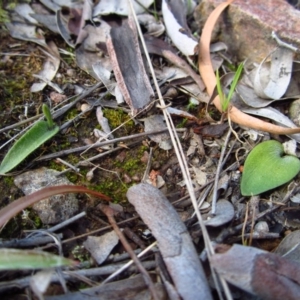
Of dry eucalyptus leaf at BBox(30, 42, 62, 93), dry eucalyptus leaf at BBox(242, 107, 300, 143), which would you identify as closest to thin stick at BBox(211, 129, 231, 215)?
dry eucalyptus leaf at BBox(242, 107, 300, 143)

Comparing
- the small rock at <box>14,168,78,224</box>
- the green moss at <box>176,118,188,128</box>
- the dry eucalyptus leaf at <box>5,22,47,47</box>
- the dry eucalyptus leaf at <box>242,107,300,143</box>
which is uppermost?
the dry eucalyptus leaf at <box>5,22,47,47</box>

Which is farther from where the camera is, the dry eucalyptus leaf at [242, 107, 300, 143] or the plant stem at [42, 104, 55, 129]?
the dry eucalyptus leaf at [242, 107, 300, 143]

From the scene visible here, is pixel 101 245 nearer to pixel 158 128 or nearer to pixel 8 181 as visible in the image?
pixel 8 181

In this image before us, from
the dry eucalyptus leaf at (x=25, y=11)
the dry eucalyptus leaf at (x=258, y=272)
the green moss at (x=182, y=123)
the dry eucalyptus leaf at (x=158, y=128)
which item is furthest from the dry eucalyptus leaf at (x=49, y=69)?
the dry eucalyptus leaf at (x=258, y=272)

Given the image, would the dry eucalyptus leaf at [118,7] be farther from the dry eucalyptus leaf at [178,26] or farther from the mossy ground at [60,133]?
the mossy ground at [60,133]

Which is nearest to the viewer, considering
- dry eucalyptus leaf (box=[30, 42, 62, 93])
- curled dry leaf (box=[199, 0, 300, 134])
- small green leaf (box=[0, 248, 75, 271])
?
small green leaf (box=[0, 248, 75, 271])

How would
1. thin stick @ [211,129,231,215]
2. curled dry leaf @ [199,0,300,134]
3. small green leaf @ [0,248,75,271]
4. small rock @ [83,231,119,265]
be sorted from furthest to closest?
curled dry leaf @ [199,0,300,134], thin stick @ [211,129,231,215], small rock @ [83,231,119,265], small green leaf @ [0,248,75,271]

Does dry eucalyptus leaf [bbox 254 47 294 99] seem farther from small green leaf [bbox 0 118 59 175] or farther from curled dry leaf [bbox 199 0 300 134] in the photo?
small green leaf [bbox 0 118 59 175]

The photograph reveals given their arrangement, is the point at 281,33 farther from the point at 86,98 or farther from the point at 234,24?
the point at 86,98
